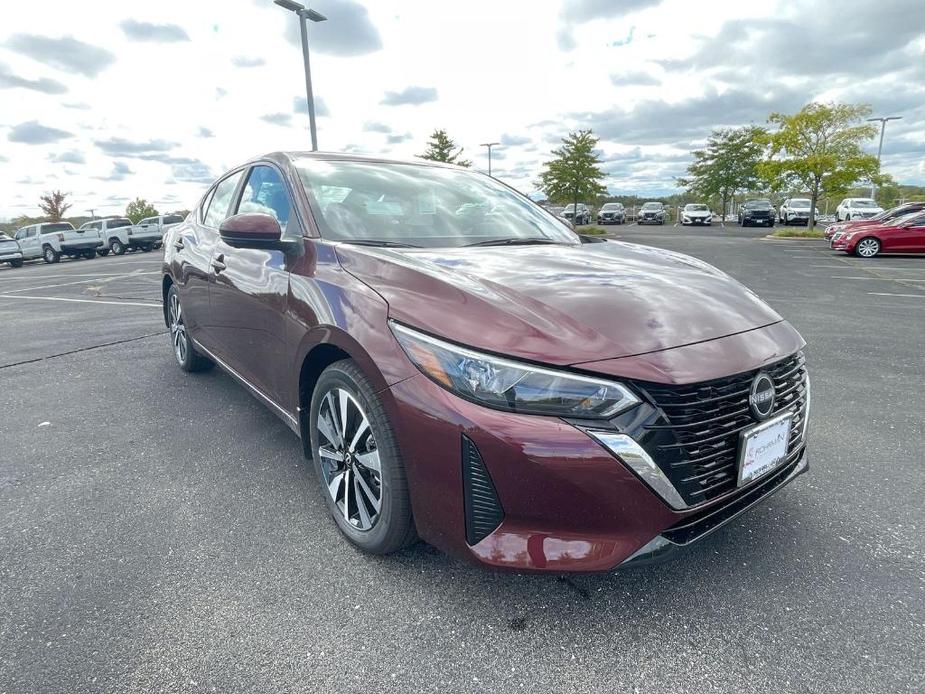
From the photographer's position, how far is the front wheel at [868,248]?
1537 centimetres

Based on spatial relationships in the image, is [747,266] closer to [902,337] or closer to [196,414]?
[902,337]

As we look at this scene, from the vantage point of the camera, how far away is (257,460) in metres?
3.03

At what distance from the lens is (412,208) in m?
2.84

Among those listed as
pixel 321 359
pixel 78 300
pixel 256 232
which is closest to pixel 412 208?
pixel 256 232

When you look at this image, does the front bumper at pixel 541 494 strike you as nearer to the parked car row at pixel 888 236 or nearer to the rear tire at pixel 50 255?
the parked car row at pixel 888 236

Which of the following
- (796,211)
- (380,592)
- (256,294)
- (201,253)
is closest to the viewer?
(380,592)

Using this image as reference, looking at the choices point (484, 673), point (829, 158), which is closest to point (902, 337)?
point (484, 673)

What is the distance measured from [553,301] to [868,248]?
17.6 meters

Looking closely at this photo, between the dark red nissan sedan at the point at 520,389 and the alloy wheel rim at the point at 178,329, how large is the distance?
220 centimetres

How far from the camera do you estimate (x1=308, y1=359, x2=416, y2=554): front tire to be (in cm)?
189

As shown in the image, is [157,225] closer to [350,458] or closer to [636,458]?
[350,458]

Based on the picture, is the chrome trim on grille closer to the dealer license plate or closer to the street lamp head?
the dealer license plate

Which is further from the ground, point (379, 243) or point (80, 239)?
point (379, 243)

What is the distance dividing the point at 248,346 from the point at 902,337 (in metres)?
6.29
